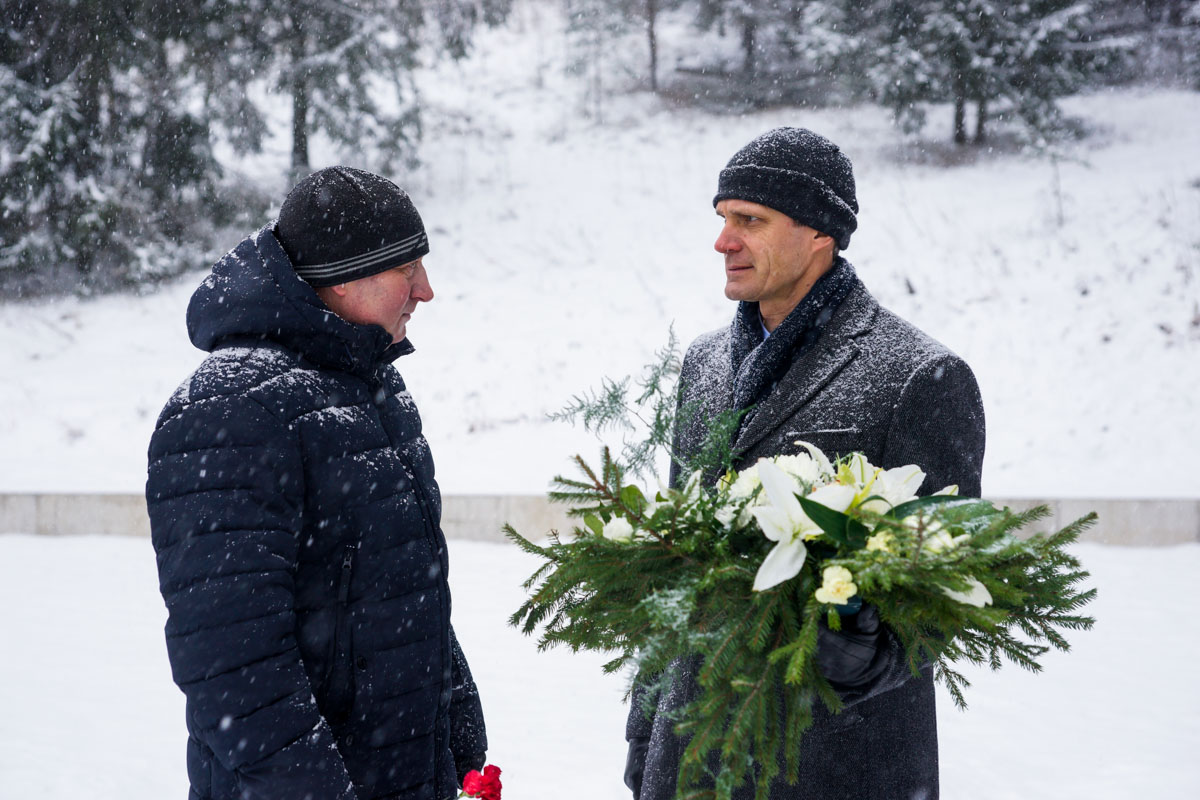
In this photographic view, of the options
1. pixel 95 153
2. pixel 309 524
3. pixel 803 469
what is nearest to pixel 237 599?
pixel 309 524

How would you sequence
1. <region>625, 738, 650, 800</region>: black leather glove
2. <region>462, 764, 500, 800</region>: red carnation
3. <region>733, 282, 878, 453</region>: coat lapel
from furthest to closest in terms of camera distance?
<region>625, 738, 650, 800</region>: black leather glove, <region>733, 282, 878, 453</region>: coat lapel, <region>462, 764, 500, 800</region>: red carnation

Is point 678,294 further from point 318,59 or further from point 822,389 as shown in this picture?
point 822,389

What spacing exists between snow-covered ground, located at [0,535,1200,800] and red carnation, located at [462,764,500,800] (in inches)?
88.2

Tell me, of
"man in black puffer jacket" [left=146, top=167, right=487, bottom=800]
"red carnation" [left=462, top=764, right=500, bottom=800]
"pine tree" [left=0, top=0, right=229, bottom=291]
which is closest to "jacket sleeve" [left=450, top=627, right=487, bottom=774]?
"man in black puffer jacket" [left=146, top=167, right=487, bottom=800]

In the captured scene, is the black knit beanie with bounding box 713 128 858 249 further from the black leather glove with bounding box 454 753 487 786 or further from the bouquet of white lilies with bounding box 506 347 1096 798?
the black leather glove with bounding box 454 753 487 786

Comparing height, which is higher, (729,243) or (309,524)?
(729,243)

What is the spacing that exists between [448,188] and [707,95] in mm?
5032

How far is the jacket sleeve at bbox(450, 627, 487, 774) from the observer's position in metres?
2.49

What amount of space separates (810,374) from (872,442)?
227mm

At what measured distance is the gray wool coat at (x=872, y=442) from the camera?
212cm

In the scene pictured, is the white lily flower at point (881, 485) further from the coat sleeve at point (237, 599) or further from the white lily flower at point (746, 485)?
the coat sleeve at point (237, 599)

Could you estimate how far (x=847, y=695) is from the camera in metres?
1.78

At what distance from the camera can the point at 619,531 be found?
1.64m

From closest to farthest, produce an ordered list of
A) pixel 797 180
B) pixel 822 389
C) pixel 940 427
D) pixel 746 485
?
pixel 746 485, pixel 940 427, pixel 822 389, pixel 797 180
